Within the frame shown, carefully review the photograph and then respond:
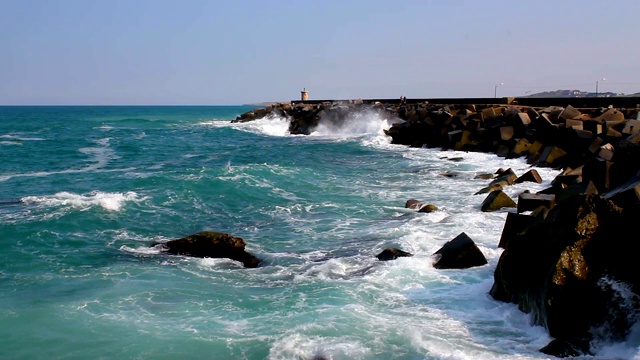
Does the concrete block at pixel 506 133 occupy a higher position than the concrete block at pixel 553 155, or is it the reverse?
the concrete block at pixel 506 133

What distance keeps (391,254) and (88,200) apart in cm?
915

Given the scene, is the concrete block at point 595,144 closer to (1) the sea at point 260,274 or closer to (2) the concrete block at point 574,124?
(1) the sea at point 260,274

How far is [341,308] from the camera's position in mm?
6953

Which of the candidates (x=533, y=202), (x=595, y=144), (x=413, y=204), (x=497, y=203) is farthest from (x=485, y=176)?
(x=533, y=202)

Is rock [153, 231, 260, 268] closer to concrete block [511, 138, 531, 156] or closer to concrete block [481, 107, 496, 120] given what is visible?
concrete block [511, 138, 531, 156]

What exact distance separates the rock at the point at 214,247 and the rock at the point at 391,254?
2.03m

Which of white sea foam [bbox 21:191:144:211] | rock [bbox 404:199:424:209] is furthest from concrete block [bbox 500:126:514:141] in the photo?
white sea foam [bbox 21:191:144:211]

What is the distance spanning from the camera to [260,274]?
863cm

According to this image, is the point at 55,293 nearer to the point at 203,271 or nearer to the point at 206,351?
the point at 203,271

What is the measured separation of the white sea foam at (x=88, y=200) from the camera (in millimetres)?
13889

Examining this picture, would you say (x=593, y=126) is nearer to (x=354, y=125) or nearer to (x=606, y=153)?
(x=606, y=153)

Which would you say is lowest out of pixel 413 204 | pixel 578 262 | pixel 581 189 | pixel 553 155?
pixel 413 204

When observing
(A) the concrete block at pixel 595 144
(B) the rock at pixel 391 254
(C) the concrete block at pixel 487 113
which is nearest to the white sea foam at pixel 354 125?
(C) the concrete block at pixel 487 113

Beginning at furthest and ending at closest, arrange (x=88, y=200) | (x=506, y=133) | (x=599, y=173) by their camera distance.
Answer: (x=506, y=133), (x=88, y=200), (x=599, y=173)
